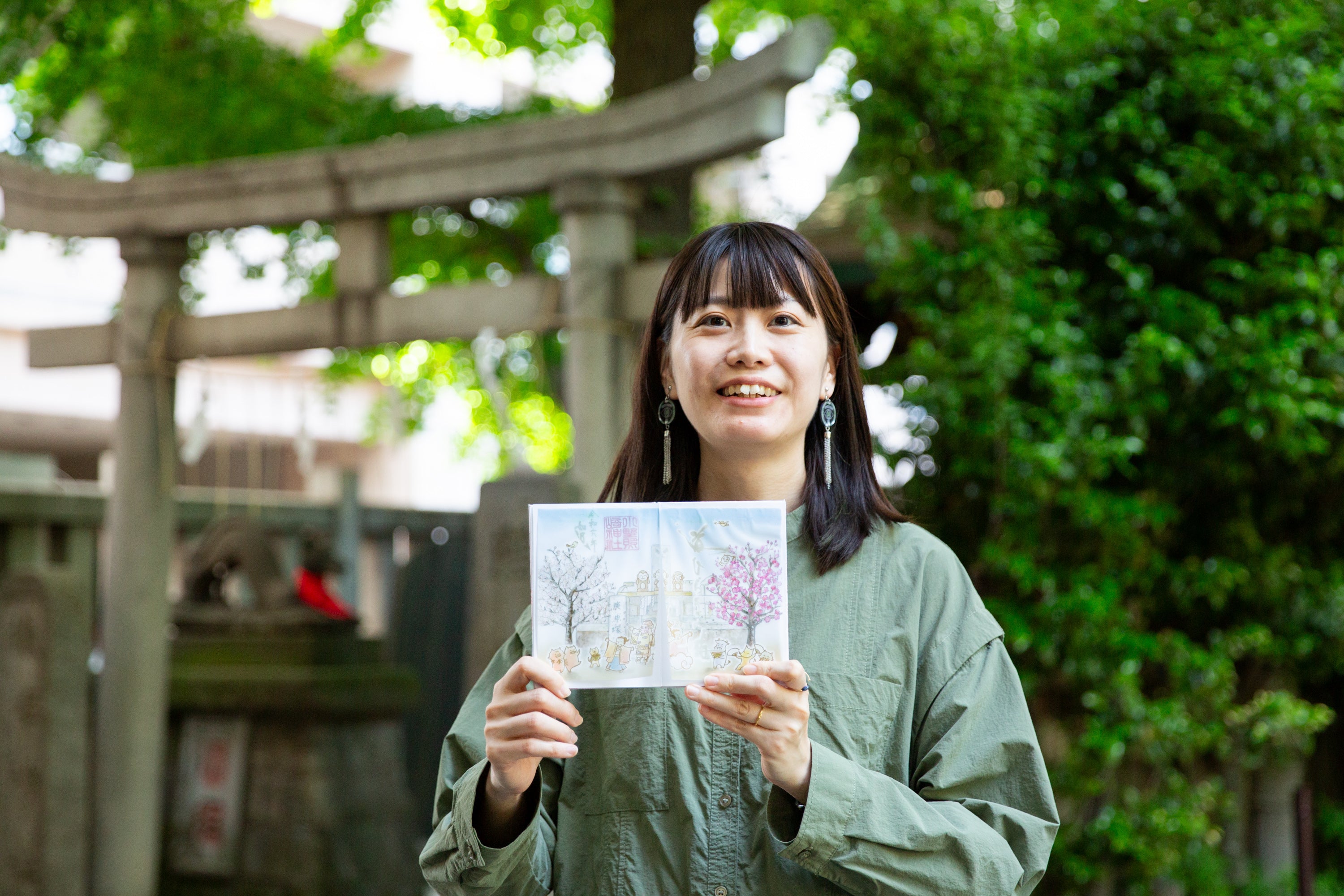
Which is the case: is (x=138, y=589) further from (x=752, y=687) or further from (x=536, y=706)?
(x=752, y=687)

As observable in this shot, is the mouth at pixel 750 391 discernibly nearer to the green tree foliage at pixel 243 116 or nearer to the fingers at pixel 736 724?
the fingers at pixel 736 724

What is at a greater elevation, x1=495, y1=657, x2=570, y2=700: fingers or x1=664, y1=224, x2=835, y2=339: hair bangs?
x1=664, y1=224, x2=835, y2=339: hair bangs

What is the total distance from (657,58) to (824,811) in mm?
5109

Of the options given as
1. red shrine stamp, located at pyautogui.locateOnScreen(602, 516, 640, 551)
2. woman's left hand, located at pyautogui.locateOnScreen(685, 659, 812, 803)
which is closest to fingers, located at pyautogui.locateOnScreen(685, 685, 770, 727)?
woman's left hand, located at pyautogui.locateOnScreen(685, 659, 812, 803)

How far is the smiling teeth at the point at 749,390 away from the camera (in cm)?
166

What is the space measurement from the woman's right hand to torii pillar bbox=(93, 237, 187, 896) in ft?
14.8

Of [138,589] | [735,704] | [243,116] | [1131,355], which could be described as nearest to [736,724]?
[735,704]

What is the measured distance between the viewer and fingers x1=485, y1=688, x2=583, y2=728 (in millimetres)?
1437

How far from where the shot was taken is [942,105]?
4293mm

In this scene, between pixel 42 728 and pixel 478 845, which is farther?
pixel 42 728

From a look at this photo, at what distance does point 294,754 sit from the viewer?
582 centimetres

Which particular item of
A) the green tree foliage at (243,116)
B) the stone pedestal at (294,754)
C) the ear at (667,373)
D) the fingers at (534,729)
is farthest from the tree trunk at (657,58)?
the fingers at (534,729)

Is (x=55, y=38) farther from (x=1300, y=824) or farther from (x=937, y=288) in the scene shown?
(x=1300, y=824)

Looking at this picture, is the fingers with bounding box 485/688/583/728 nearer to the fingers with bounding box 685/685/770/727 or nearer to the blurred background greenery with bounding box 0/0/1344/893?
the fingers with bounding box 685/685/770/727
